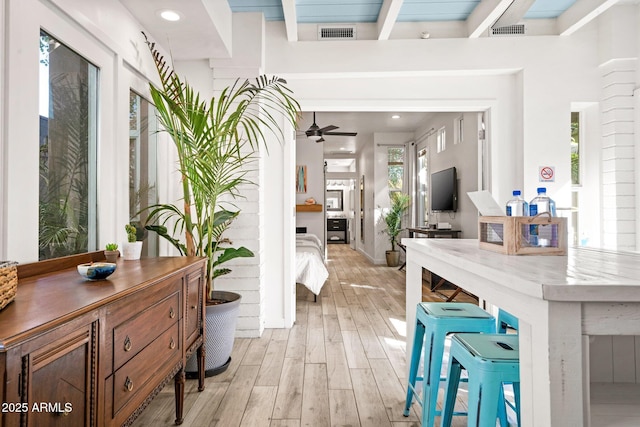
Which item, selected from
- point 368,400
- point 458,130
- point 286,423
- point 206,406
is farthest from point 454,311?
point 458,130

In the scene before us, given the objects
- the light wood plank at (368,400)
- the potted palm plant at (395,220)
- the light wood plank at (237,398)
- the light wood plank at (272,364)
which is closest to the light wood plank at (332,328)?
the light wood plank at (272,364)

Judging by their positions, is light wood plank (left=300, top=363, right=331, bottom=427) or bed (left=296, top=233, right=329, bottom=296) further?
bed (left=296, top=233, right=329, bottom=296)

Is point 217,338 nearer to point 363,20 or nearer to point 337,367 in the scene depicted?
point 337,367

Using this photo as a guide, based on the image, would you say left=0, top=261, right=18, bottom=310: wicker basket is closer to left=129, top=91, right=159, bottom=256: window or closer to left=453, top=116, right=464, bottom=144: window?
left=129, top=91, right=159, bottom=256: window

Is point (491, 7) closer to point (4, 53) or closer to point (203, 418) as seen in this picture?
point (4, 53)

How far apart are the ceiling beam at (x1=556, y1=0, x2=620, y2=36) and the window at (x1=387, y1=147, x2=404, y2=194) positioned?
465 cm

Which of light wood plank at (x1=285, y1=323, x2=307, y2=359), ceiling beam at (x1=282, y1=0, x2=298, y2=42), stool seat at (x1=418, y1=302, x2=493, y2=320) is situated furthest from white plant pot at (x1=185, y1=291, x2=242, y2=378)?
ceiling beam at (x1=282, y1=0, x2=298, y2=42)

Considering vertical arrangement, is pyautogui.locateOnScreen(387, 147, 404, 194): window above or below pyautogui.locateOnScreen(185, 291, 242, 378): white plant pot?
above

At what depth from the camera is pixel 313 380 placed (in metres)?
2.38

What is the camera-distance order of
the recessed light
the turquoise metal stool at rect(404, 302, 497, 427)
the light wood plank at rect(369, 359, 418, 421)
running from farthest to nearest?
the recessed light
the light wood plank at rect(369, 359, 418, 421)
the turquoise metal stool at rect(404, 302, 497, 427)

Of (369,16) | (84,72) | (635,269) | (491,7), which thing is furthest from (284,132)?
(635,269)

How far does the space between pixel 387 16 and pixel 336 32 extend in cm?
60

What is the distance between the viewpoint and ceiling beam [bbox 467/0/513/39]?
109 inches

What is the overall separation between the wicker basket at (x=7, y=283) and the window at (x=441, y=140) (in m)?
5.66
